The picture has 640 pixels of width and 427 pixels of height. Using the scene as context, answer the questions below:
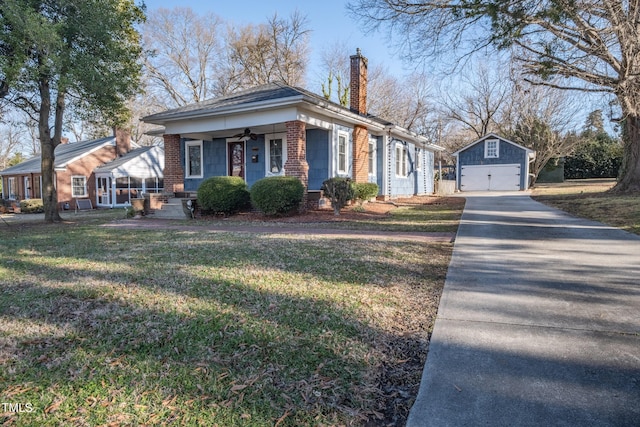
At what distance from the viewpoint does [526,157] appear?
3028cm

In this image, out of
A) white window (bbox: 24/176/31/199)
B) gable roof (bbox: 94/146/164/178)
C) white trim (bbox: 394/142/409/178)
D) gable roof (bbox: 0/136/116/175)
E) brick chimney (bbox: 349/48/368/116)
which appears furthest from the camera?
white window (bbox: 24/176/31/199)

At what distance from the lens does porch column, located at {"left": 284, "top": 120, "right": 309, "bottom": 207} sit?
11.4 meters

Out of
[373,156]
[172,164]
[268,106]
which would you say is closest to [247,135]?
[268,106]

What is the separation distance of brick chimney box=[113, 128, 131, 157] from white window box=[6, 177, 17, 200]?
8.72 meters

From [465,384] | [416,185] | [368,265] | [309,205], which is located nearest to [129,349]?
[465,384]

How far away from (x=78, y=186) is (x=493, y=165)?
2978 centimetres

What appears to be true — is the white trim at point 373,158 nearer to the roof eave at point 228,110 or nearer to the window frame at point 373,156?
the window frame at point 373,156

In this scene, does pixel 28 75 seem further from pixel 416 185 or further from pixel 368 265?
pixel 416 185

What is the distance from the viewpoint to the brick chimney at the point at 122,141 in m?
26.8

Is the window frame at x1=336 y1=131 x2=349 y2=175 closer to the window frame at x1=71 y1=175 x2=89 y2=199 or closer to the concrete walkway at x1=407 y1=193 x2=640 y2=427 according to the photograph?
the concrete walkway at x1=407 y1=193 x2=640 y2=427

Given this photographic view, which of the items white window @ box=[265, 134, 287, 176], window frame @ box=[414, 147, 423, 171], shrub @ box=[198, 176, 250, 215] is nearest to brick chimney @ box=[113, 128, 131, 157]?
white window @ box=[265, 134, 287, 176]

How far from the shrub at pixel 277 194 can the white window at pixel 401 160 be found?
841cm

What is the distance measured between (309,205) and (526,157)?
24.1m

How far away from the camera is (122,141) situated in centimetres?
2720
